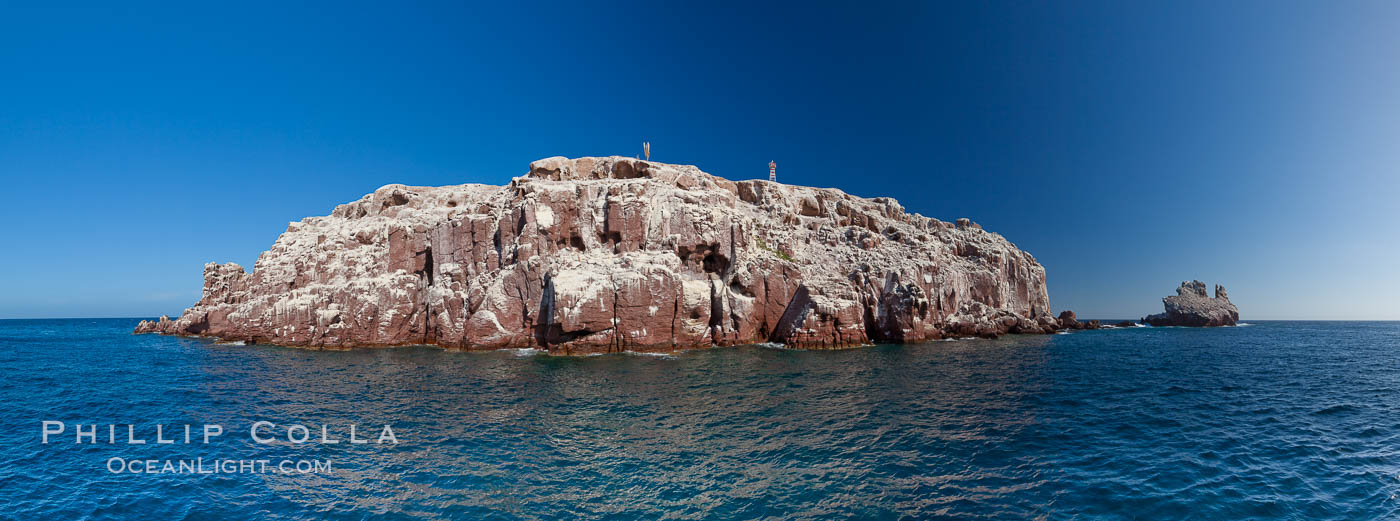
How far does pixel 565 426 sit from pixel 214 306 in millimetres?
72043

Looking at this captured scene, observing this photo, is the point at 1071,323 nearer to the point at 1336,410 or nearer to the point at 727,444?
the point at 1336,410

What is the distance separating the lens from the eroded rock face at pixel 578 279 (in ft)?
157

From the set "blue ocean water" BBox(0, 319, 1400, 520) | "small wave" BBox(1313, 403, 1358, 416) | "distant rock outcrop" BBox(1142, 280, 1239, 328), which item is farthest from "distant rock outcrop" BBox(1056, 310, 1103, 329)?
"small wave" BBox(1313, 403, 1358, 416)

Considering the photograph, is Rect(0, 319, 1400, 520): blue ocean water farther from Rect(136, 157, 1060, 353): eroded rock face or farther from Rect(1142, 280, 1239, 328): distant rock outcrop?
Rect(1142, 280, 1239, 328): distant rock outcrop

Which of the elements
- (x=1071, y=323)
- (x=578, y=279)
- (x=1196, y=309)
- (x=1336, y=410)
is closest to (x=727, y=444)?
(x=1336, y=410)

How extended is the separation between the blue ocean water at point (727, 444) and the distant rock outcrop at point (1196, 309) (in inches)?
3675

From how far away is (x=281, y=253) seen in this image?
2403 inches

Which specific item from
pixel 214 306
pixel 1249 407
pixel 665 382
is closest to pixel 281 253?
pixel 214 306

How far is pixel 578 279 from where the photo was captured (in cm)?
→ 4694

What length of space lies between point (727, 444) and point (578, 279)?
3180 cm

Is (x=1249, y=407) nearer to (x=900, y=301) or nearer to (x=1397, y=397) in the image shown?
(x=1397, y=397)

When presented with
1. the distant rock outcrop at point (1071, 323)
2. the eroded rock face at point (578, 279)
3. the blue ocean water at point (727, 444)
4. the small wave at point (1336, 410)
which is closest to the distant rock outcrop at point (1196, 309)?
the distant rock outcrop at point (1071, 323)

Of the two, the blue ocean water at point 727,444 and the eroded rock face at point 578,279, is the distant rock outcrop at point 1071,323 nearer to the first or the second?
the eroded rock face at point 578,279

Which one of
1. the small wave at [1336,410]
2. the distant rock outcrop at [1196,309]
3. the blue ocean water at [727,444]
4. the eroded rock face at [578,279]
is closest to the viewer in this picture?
the blue ocean water at [727,444]
